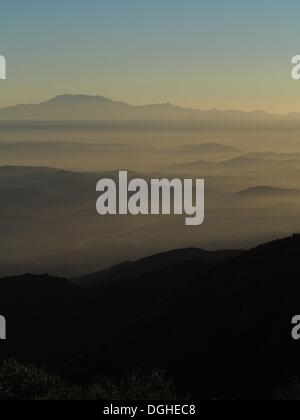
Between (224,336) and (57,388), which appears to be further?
(224,336)

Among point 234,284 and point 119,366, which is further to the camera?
point 234,284

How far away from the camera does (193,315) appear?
15575 cm

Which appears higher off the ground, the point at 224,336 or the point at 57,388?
the point at 224,336

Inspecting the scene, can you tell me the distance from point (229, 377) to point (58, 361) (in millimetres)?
77100

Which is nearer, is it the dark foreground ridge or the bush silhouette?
the bush silhouette

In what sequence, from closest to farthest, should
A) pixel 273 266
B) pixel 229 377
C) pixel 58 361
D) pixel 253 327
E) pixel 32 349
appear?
1. pixel 229 377
2. pixel 253 327
3. pixel 273 266
4. pixel 58 361
5. pixel 32 349

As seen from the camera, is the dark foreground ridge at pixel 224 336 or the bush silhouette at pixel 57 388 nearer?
the bush silhouette at pixel 57 388

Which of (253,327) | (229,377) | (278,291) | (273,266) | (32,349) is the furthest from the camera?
(32,349)
